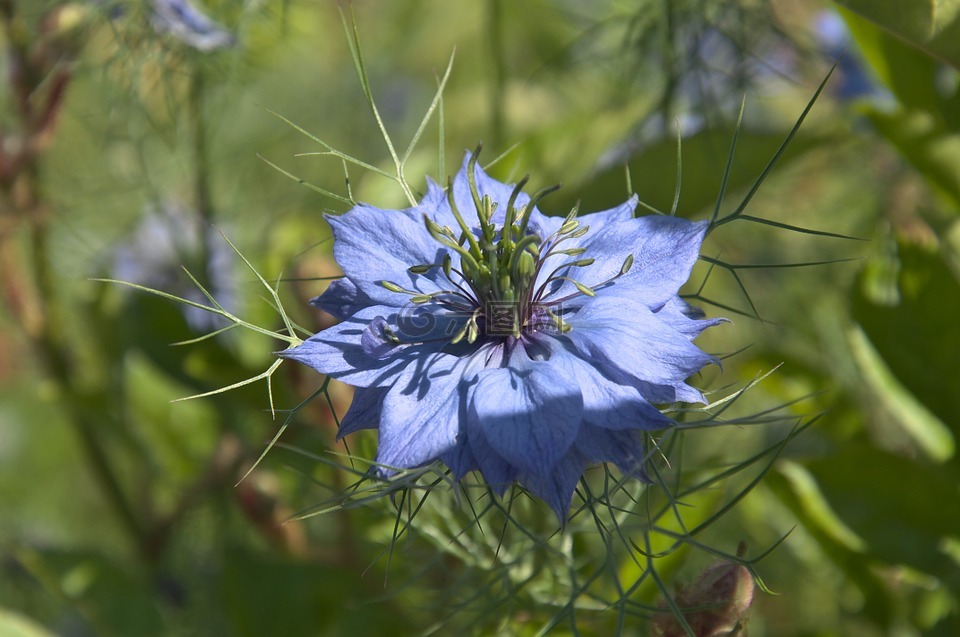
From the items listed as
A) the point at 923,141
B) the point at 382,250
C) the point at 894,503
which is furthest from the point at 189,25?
the point at 894,503

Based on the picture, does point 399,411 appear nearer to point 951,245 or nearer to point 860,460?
point 860,460

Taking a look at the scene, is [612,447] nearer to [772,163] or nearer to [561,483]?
[561,483]

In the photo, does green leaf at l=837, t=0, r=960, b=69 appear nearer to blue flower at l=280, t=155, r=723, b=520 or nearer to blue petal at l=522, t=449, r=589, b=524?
blue flower at l=280, t=155, r=723, b=520

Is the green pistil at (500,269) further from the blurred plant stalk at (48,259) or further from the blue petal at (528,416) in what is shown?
the blurred plant stalk at (48,259)

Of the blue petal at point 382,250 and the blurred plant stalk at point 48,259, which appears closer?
the blue petal at point 382,250

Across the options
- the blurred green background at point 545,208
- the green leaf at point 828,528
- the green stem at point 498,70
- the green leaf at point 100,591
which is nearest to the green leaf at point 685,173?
the blurred green background at point 545,208

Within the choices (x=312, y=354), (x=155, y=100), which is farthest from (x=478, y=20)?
(x=312, y=354)
